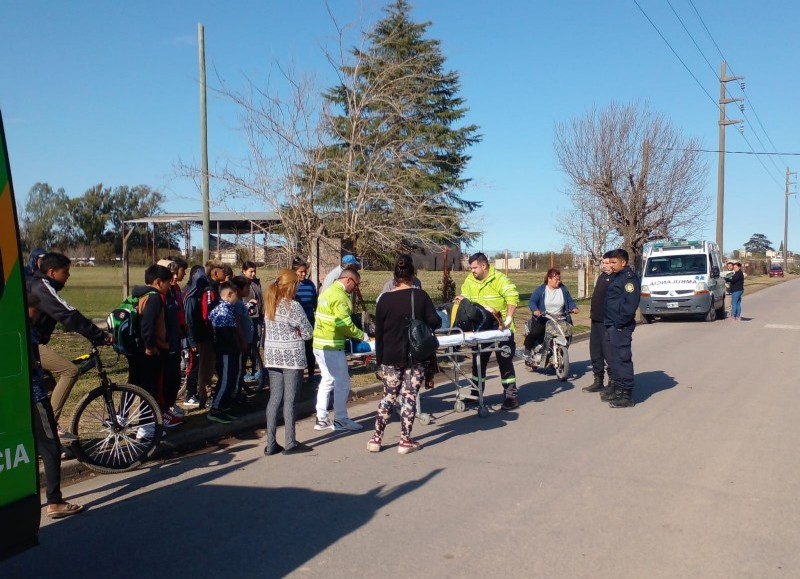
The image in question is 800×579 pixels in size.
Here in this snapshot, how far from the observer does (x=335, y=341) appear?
309 inches

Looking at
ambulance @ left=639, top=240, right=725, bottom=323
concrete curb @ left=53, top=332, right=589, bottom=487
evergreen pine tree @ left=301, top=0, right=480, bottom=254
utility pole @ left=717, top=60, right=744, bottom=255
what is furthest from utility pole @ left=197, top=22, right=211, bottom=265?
utility pole @ left=717, top=60, right=744, bottom=255

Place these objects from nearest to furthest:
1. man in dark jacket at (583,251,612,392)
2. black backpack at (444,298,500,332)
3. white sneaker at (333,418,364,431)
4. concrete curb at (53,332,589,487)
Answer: concrete curb at (53,332,589,487) → white sneaker at (333,418,364,431) → black backpack at (444,298,500,332) → man in dark jacket at (583,251,612,392)

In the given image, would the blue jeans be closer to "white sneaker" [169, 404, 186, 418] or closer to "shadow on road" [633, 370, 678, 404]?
"shadow on road" [633, 370, 678, 404]

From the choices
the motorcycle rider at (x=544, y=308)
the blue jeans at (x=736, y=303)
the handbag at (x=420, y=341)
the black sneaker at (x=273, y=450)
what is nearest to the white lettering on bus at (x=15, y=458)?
the black sneaker at (x=273, y=450)

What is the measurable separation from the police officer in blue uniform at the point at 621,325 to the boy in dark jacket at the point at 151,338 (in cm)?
548

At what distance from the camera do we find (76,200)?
63.5 meters

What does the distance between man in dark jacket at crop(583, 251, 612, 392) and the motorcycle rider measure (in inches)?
68.4

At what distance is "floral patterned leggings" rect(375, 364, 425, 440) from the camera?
7086 mm

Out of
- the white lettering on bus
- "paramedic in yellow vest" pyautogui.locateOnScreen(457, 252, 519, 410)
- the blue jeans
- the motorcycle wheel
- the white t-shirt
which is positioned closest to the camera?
the white lettering on bus

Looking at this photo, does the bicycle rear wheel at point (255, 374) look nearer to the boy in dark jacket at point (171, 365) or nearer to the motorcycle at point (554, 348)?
the boy in dark jacket at point (171, 365)

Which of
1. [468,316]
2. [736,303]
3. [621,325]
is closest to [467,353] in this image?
[468,316]

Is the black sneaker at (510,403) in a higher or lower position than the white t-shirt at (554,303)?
lower

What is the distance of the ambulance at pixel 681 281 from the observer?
2197cm

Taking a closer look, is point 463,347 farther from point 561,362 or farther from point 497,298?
point 561,362
